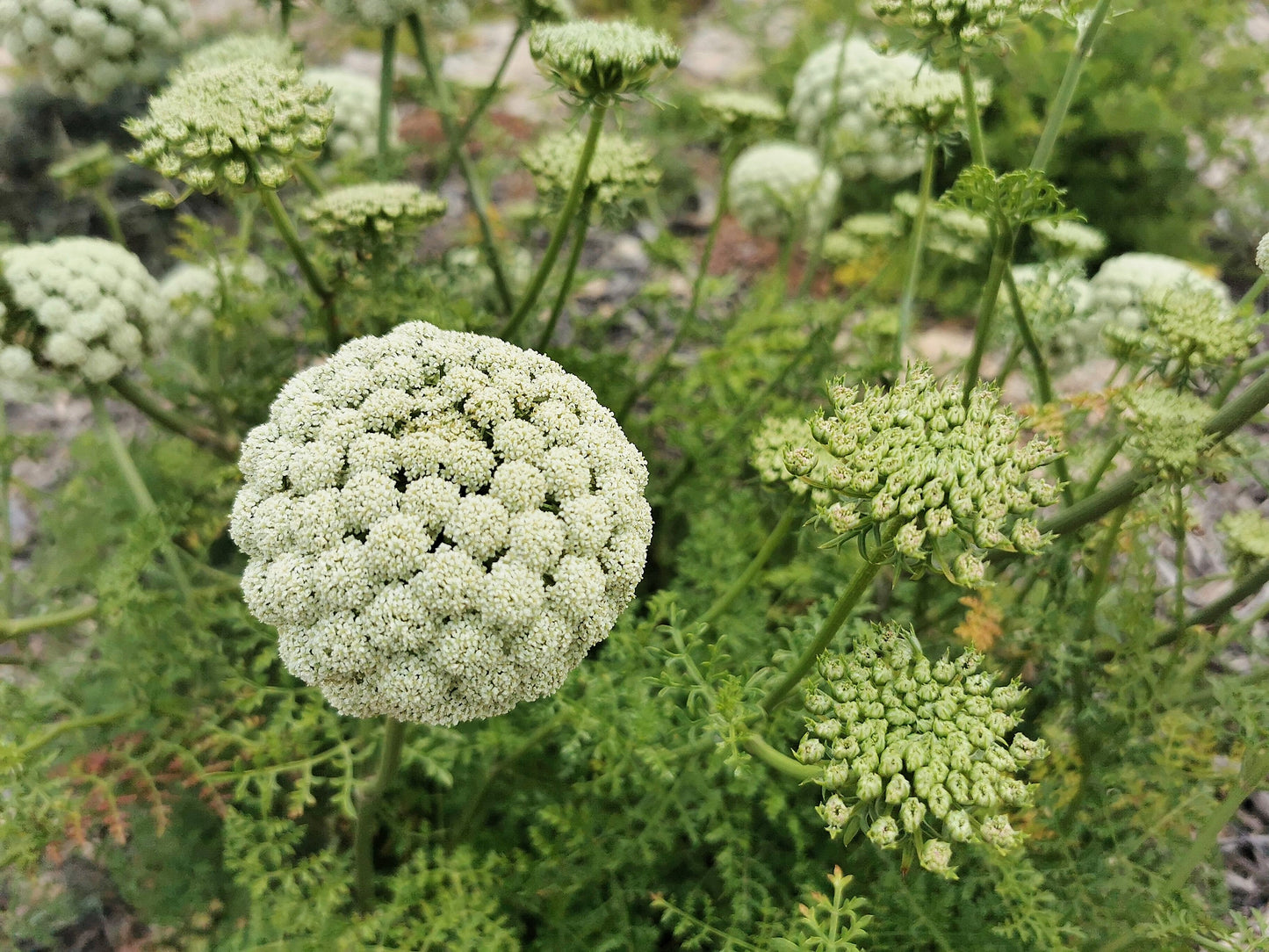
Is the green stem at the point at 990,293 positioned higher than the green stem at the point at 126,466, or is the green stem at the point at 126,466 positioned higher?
the green stem at the point at 990,293

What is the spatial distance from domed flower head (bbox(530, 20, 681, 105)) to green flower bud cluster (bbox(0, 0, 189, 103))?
7.88ft

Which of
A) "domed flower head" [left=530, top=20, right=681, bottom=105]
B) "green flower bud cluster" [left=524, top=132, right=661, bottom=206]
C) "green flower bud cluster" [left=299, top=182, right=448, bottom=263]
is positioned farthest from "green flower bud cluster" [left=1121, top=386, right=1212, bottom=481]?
"green flower bud cluster" [left=299, top=182, right=448, bottom=263]

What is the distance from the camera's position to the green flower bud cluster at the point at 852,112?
5.20 m

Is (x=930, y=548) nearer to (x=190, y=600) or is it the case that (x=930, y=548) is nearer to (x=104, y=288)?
(x=190, y=600)

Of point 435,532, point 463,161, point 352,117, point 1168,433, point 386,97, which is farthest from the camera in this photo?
point 352,117

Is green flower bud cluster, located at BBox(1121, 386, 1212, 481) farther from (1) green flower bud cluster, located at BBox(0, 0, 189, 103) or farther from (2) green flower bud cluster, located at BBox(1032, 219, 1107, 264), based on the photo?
(1) green flower bud cluster, located at BBox(0, 0, 189, 103)

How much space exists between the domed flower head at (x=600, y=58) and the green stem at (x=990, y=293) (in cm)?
134

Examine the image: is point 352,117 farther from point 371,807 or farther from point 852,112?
point 371,807

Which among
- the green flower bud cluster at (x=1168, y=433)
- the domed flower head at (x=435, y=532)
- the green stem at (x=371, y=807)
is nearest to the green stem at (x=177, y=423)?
the domed flower head at (x=435, y=532)

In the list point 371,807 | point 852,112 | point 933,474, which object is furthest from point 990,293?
point 371,807

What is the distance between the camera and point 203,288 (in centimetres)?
495

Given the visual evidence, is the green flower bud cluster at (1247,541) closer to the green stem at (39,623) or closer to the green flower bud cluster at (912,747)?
the green flower bud cluster at (912,747)

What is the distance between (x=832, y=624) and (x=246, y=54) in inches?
144

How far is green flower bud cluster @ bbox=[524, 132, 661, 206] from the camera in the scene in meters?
3.81
